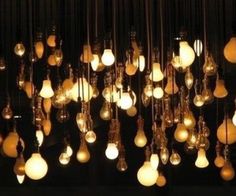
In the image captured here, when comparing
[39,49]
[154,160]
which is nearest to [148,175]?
[154,160]

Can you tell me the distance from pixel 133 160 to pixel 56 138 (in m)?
1.18

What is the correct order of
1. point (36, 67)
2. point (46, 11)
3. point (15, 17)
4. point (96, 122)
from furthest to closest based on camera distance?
1. point (96, 122)
2. point (36, 67)
3. point (15, 17)
4. point (46, 11)

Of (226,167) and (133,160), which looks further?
(133,160)

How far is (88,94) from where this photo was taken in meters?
4.34

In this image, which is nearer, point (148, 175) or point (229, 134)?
point (148, 175)

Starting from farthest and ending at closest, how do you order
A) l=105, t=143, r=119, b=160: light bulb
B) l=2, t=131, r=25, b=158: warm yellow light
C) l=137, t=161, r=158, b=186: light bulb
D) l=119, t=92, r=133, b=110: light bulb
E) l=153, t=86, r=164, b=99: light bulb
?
l=153, t=86, r=164, b=99: light bulb
l=105, t=143, r=119, b=160: light bulb
l=119, t=92, r=133, b=110: light bulb
l=137, t=161, r=158, b=186: light bulb
l=2, t=131, r=25, b=158: warm yellow light

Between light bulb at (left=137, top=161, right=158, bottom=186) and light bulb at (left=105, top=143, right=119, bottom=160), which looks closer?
light bulb at (left=137, top=161, right=158, bottom=186)

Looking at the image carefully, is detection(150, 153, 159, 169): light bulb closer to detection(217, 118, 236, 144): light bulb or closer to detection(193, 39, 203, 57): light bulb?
detection(217, 118, 236, 144): light bulb

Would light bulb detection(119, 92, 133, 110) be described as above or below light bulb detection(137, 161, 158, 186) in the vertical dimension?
above

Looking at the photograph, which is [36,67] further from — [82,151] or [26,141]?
[82,151]

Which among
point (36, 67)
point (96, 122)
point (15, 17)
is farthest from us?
point (96, 122)

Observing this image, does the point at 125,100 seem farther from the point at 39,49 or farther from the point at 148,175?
the point at 39,49

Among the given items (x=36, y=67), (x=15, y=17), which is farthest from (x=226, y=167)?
(x=36, y=67)

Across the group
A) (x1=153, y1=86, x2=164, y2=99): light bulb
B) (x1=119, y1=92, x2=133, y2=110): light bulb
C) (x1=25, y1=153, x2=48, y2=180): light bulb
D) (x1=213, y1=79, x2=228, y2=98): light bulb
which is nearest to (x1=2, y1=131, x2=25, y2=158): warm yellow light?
(x1=25, y1=153, x2=48, y2=180): light bulb
